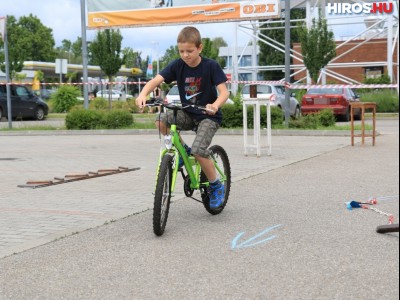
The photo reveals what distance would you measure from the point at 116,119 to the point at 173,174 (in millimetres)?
16370

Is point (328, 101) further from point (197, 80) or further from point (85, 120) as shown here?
point (197, 80)

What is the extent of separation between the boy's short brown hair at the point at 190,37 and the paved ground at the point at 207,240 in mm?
1625

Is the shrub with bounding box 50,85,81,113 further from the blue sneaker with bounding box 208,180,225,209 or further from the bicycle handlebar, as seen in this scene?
the bicycle handlebar

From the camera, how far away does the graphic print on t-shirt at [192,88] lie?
5824 mm

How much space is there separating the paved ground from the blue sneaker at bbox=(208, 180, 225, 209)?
16cm

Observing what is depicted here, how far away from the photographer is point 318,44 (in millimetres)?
32531

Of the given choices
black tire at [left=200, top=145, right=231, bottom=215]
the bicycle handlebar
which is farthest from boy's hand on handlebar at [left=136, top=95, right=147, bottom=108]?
black tire at [left=200, top=145, right=231, bottom=215]

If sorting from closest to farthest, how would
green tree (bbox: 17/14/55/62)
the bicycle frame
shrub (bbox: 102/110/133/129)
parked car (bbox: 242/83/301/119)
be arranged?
1. the bicycle frame
2. shrub (bbox: 102/110/133/129)
3. parked car (bbox: 242/83/301/119)
4. green tree (bbox: 17/14/55/62)

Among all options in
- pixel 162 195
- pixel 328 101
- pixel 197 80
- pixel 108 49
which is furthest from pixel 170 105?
pixel 108 49

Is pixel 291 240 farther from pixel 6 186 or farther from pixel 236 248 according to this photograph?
pixel 6 186

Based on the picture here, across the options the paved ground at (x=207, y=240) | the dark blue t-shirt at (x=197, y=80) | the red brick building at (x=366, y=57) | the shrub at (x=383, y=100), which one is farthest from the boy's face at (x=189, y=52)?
the red brick building at (x=366, y=57)

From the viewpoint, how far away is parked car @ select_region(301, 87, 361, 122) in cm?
2452

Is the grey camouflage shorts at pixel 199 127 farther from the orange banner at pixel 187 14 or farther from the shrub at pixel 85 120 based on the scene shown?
the orange banner at pixel 187 14

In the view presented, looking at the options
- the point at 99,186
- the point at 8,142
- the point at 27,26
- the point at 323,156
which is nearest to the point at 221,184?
the point at 99,186
